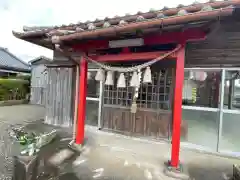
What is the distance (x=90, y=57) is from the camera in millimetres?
3928

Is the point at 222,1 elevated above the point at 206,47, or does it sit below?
above

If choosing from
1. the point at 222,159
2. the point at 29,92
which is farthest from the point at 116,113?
the point at 29,92

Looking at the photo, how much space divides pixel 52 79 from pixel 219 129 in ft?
19.1

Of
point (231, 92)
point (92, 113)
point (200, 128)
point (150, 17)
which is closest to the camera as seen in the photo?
point (150, 17)

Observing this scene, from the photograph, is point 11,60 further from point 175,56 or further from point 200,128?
point 200,128

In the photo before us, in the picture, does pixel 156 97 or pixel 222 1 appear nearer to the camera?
pixel 222 1

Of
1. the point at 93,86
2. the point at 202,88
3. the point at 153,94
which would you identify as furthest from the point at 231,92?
the point at 93,86

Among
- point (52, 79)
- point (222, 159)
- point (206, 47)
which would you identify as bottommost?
point (222, 159)

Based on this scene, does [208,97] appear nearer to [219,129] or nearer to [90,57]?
[219,129]

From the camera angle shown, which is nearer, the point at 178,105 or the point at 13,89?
the point at 178,105

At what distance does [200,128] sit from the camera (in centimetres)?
454

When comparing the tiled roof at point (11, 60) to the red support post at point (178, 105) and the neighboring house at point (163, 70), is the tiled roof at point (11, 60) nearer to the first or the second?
the neighboring house at point (163, 70)

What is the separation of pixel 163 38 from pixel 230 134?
3.14m

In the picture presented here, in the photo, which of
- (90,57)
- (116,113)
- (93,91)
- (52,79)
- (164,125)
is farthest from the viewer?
(52,79)
